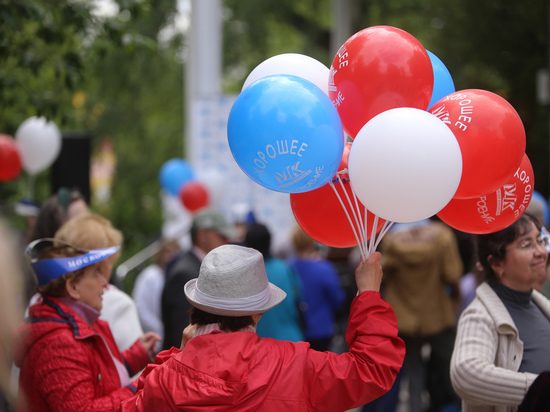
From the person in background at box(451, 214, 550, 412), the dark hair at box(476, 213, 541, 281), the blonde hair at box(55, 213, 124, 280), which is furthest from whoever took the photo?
the blonde hair at box(55, 213, 124, 280)

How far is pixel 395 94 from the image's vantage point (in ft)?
10.2

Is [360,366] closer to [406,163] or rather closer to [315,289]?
[406,163]

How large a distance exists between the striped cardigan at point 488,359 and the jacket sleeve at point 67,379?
134 centimetres

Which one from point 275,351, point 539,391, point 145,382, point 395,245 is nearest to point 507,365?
point 539,391

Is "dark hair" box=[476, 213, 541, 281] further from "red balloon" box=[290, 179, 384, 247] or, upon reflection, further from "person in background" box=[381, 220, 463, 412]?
"person in background" box=[381, 220, 463, 412]

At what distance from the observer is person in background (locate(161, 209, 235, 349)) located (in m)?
5.59

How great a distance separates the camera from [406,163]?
2.91 m

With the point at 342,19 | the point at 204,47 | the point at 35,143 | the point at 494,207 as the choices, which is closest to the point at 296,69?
the point at 494,207

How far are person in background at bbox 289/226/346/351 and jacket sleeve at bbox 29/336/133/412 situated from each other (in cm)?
391

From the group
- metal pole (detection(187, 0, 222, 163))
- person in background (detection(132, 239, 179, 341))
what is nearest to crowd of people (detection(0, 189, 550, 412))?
person in background (detection(132, 239, 179, 341))

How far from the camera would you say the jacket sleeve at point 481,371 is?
3604mm

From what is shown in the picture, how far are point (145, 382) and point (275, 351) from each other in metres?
0.44

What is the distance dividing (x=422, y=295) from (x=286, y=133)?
4.46 meters

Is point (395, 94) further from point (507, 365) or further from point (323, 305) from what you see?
point (323, 305)
